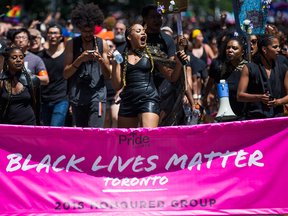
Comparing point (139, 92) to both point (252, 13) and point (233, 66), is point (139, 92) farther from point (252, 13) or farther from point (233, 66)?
point (252, 13)

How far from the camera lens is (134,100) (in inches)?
208

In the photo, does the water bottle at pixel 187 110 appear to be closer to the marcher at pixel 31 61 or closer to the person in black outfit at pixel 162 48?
the person in black outfit at pixel 162 48

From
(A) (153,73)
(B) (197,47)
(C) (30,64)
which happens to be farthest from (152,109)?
(B) (197,47)

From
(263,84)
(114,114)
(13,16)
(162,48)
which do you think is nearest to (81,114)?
(162,48)

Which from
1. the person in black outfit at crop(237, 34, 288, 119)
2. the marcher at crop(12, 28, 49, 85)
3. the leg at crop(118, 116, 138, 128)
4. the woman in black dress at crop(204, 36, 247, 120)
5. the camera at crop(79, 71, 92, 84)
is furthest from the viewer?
the marcher at crop(12, 28, 49, 85)

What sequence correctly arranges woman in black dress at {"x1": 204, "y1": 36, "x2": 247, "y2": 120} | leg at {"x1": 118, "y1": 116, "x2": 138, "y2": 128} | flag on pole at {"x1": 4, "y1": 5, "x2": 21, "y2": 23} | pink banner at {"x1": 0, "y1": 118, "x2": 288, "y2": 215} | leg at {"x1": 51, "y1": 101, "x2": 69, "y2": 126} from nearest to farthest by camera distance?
pink banner at {"x1": 0, "y1": 118, "x2": 288, "y2": 215}
leg at {"x1": 118, "y1": 116, "x2": 138, "y2": 128}
woman in black dress at {"x1": 204, "y1": 36, "x2": 247, "y2": 120}
leg at {"x1": 51, "y1": 101, "x2": 69, "y2": 126}
flag on pole at {"x1": 4, "y1": 5, "x2": 21, "y2": 23}

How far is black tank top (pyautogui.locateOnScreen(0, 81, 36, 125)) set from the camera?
18.8ft

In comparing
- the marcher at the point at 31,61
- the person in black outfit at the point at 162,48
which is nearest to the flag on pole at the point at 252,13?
the person in black outfit at the point at 162,48

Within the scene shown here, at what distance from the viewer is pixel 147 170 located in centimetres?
444

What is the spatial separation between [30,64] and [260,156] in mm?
→ 4055

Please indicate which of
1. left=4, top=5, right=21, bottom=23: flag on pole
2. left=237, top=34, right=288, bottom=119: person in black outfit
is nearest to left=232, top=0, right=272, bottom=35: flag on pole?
left=237, top=34, right=288, bottom=119: person in black outfit

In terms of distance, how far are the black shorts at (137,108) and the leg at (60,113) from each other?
6.70ft

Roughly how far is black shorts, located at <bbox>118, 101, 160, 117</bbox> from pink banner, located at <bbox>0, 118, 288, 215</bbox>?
761 mm

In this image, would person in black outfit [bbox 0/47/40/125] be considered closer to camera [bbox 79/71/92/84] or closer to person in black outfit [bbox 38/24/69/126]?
camera [bbox 79/71/92/84]
